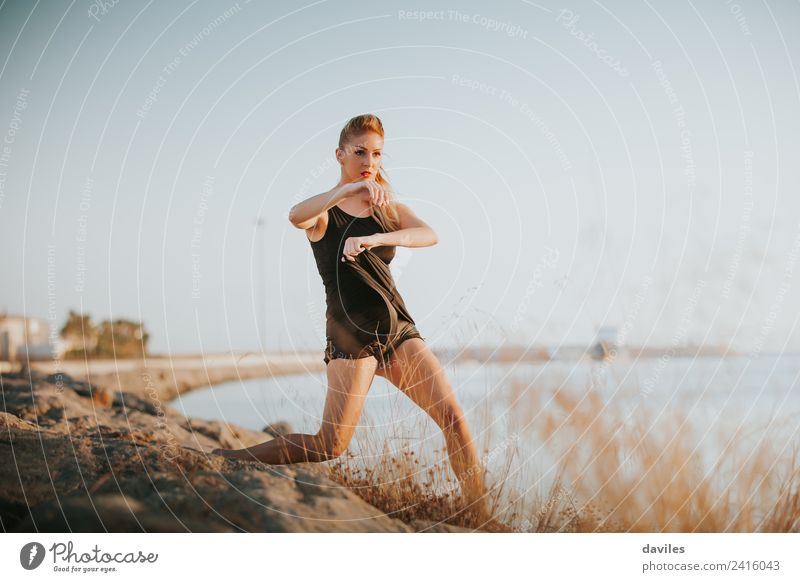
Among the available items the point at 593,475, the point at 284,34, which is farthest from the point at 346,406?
the point at 284,34

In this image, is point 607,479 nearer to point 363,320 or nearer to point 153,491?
point 363,320

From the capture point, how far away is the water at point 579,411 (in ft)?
13.7

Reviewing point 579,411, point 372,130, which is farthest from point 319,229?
point 579,411

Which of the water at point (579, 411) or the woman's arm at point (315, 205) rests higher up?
the woman's arm at point (315, 205)

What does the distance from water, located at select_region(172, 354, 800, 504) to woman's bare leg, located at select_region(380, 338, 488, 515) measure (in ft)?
0.84

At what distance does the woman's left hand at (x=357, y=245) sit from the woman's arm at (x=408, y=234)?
0.08ft

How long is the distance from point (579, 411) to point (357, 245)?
1.66 m

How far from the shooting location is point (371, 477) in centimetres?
418

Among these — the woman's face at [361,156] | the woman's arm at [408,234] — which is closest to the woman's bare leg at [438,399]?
the woman's arm at [408,234]

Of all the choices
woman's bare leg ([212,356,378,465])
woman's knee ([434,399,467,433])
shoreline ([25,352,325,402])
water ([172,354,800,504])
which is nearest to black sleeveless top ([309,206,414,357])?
woman's bare leg ([212,356,378,465])

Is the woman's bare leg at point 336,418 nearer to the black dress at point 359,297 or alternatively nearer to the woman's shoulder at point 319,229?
the black dress at point 359,297
